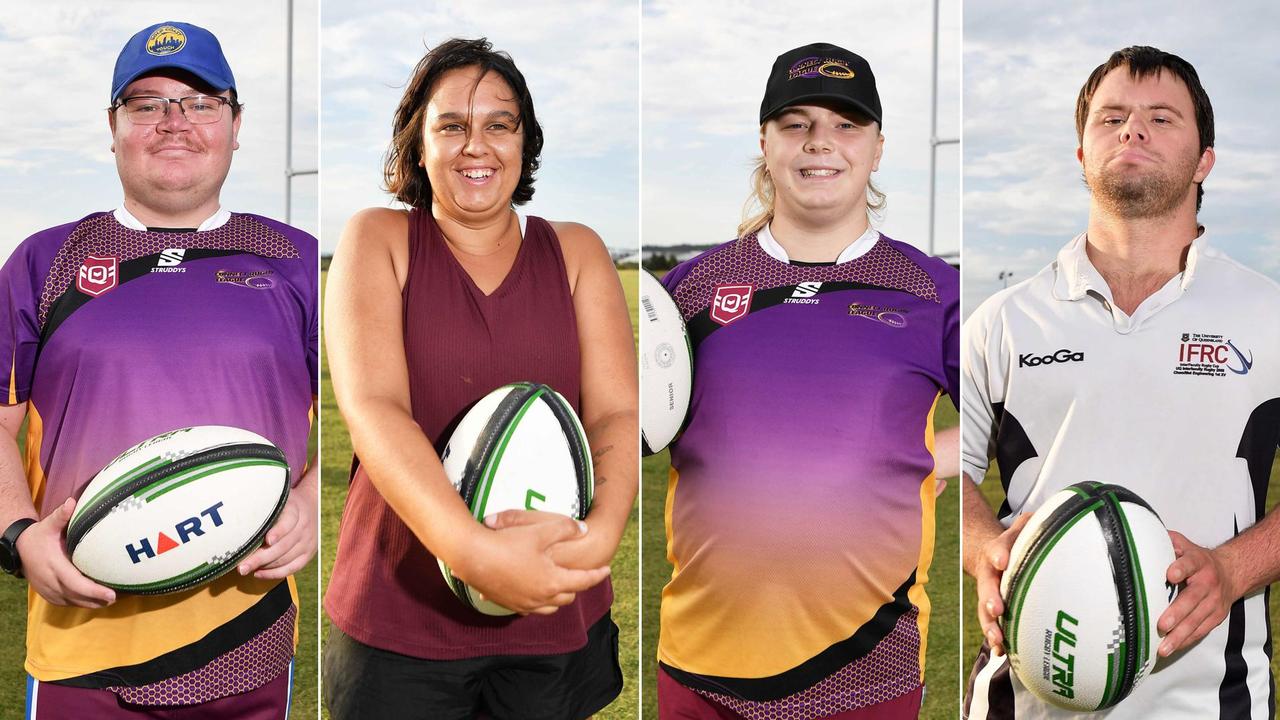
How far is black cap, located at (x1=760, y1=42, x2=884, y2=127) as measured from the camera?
7.00 feet

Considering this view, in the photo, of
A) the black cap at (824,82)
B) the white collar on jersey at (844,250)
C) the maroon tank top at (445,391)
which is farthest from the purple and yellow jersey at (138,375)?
the black cap at (824,82)

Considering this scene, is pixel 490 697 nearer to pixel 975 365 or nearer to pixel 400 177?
pixel 400 177

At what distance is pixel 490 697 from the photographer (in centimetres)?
204

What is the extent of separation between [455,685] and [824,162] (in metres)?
1.31

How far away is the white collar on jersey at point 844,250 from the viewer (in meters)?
2.18

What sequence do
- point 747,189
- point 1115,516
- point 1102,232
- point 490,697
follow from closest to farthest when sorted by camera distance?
point 1115,516, point 490,697, point 1102,232, point 747,189

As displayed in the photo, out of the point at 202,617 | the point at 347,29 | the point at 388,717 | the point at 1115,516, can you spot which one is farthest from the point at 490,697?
the point at 347,29

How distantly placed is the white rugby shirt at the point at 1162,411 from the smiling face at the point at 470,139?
109 centimetres

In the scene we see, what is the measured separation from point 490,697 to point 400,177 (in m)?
1.08

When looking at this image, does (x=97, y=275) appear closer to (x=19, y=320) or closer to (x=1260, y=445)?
(x=19, y=320)

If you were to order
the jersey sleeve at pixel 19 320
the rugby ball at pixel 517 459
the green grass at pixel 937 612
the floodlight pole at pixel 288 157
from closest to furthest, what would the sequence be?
the rugby ball at pixel 517 459, the jersey sleeve at pixel 19 320, the green grass at pixel 937 612, the floodlight pole at pixel 288 157

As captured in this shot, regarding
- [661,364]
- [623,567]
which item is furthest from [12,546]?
[623,567]

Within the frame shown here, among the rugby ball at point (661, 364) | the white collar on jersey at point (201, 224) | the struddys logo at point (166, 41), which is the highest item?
the struddys logo at point (166, 41)

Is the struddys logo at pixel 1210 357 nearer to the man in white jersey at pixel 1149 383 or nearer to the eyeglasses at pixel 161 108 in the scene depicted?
the man in white jersey at pixel 1149 383
